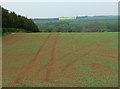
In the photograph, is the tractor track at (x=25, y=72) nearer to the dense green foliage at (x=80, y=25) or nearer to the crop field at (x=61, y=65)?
the crop field at (x=61, y=65)

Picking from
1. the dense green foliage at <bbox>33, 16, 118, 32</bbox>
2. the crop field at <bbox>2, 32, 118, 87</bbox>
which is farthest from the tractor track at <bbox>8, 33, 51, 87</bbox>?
the dense green foliage at <bbox>33, 16, 118, 32</bbox>

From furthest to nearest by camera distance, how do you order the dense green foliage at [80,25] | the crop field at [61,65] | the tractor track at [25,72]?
the dense green foliage at [80,25]
the tractor track at [25,72]
the crop field at [61,65]

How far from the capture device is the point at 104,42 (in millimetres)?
25844

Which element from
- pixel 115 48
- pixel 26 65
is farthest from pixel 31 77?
pixel 115 48

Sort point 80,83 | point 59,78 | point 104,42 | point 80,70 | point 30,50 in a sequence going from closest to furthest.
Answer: point 80,83 → point 59,78 → point 80,70 → point 30,50 → point 104,42

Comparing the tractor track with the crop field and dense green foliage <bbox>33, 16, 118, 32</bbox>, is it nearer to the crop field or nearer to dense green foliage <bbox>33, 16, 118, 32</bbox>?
the crop field

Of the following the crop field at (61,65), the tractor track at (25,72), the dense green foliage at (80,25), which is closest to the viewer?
the crop field at (61,65)

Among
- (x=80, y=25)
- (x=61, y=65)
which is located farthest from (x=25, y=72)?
(x=80, y=25)

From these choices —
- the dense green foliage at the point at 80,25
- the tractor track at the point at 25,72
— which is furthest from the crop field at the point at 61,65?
the dense green foliage at the point at 80,25

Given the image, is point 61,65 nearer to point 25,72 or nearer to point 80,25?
point 25,72

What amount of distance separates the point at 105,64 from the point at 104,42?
9.96m

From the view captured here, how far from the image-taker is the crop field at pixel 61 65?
1175 centimetres

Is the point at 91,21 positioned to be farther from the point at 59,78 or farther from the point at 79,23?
the point at 59,78

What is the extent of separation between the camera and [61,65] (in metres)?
15.8
